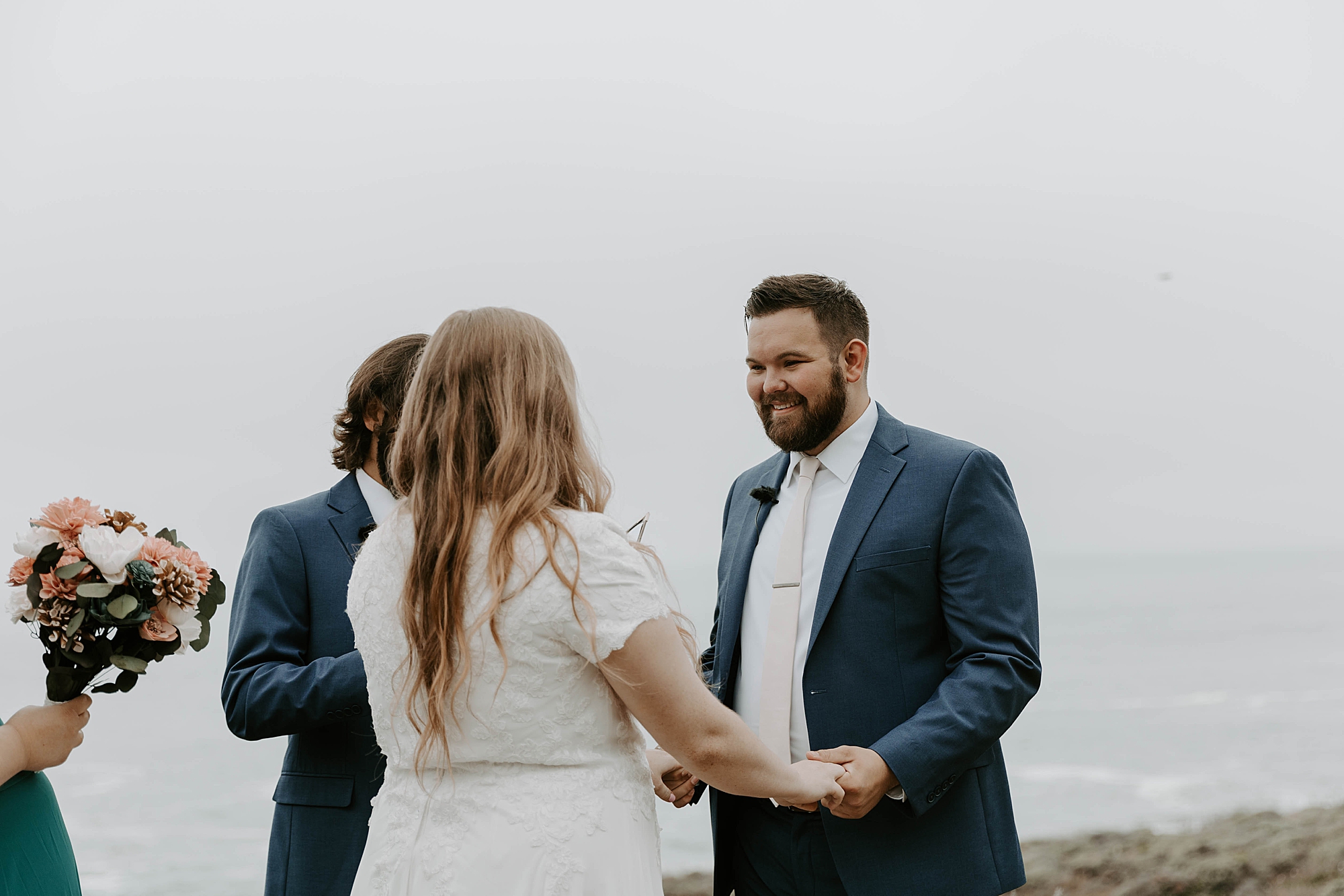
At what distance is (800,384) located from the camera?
2.80 m

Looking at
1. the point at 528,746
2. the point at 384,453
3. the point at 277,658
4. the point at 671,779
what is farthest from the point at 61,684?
the point at 671,779

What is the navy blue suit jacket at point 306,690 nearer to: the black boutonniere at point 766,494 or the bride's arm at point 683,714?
the bride's arm at point 683,714

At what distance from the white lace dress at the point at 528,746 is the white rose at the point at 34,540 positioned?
71 centimetres

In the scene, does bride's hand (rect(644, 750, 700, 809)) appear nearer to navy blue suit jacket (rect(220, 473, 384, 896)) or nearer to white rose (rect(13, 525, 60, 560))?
navy blue suit jacket (rect(220, 473, 384, 896))

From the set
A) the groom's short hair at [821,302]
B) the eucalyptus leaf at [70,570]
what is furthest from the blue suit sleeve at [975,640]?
the eucalyptus leaf at [70,570]

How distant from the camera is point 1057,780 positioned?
74.9ft

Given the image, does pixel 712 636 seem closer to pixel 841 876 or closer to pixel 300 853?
pixel 841 876

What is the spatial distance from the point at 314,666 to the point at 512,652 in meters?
0.84

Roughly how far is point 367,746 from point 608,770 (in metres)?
0.91

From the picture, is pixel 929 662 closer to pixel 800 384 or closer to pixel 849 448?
pixel 849 448

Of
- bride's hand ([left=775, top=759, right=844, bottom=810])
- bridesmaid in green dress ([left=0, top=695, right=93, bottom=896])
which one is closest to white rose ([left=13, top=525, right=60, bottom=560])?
bridesmaid in green dress ([left=0, top=695, right=93, bottom=896])

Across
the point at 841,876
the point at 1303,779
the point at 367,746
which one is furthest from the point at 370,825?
the point at 1303,779

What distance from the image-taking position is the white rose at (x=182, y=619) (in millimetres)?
2223

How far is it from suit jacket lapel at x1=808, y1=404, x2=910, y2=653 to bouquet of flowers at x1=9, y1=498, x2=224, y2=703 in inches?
53.3
